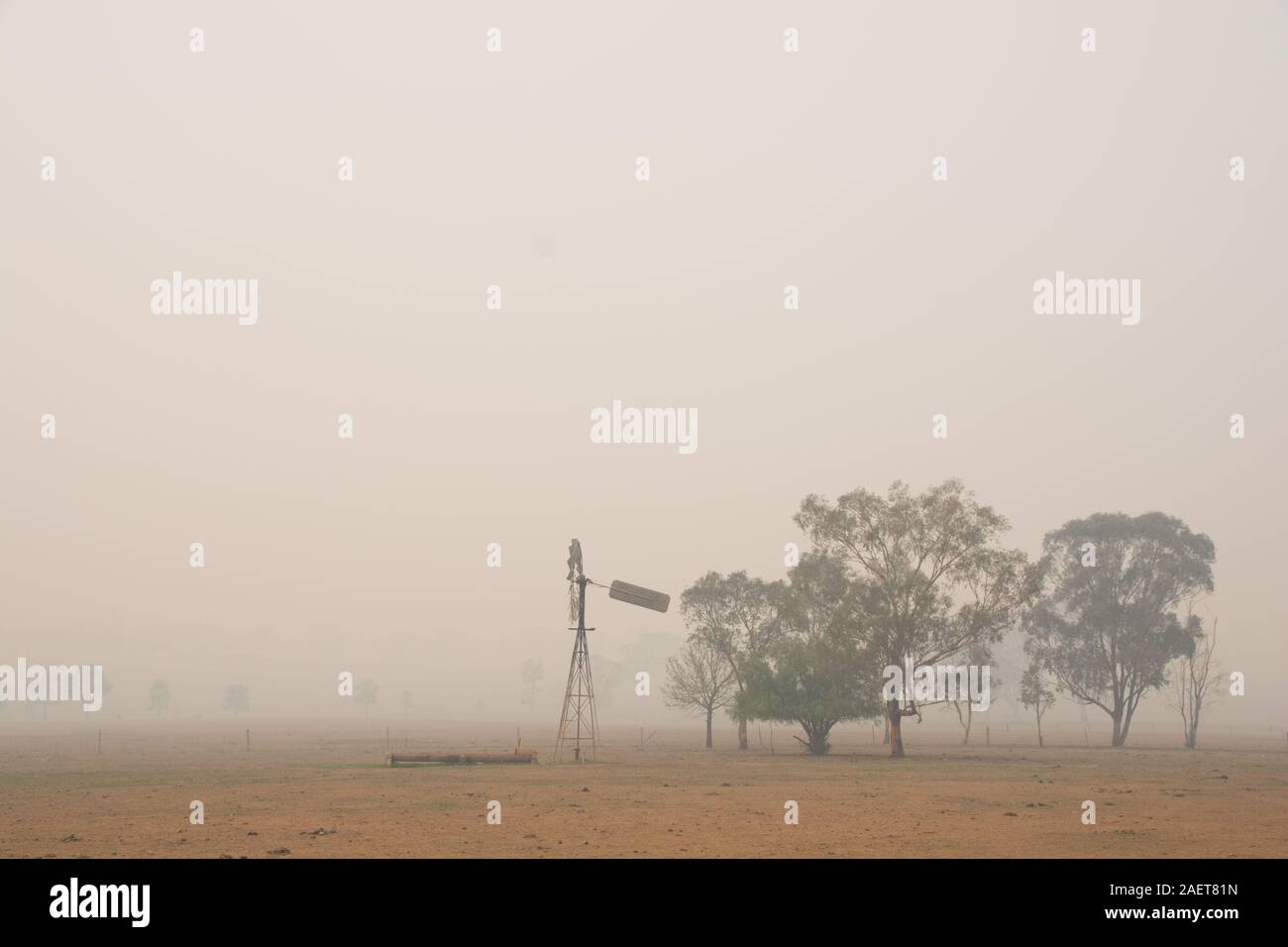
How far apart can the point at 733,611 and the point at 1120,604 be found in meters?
33.9

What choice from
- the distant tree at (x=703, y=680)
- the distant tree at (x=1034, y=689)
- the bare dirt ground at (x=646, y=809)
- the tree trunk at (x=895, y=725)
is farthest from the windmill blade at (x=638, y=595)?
the distant tree at (x=1034, y=689)

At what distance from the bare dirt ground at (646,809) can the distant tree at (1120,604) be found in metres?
31.1

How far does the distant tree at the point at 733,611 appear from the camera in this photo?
290ft

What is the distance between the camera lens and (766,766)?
56281mm

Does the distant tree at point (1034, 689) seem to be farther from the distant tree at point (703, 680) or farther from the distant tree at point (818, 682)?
the distant tree at point (818, 682)

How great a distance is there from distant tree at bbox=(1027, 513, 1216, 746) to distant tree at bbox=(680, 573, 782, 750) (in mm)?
25183

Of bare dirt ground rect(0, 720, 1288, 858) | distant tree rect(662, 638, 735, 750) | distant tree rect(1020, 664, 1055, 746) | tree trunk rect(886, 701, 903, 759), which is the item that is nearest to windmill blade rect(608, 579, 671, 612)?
bare dirt ground rect(0, 720, 1288, 858)
